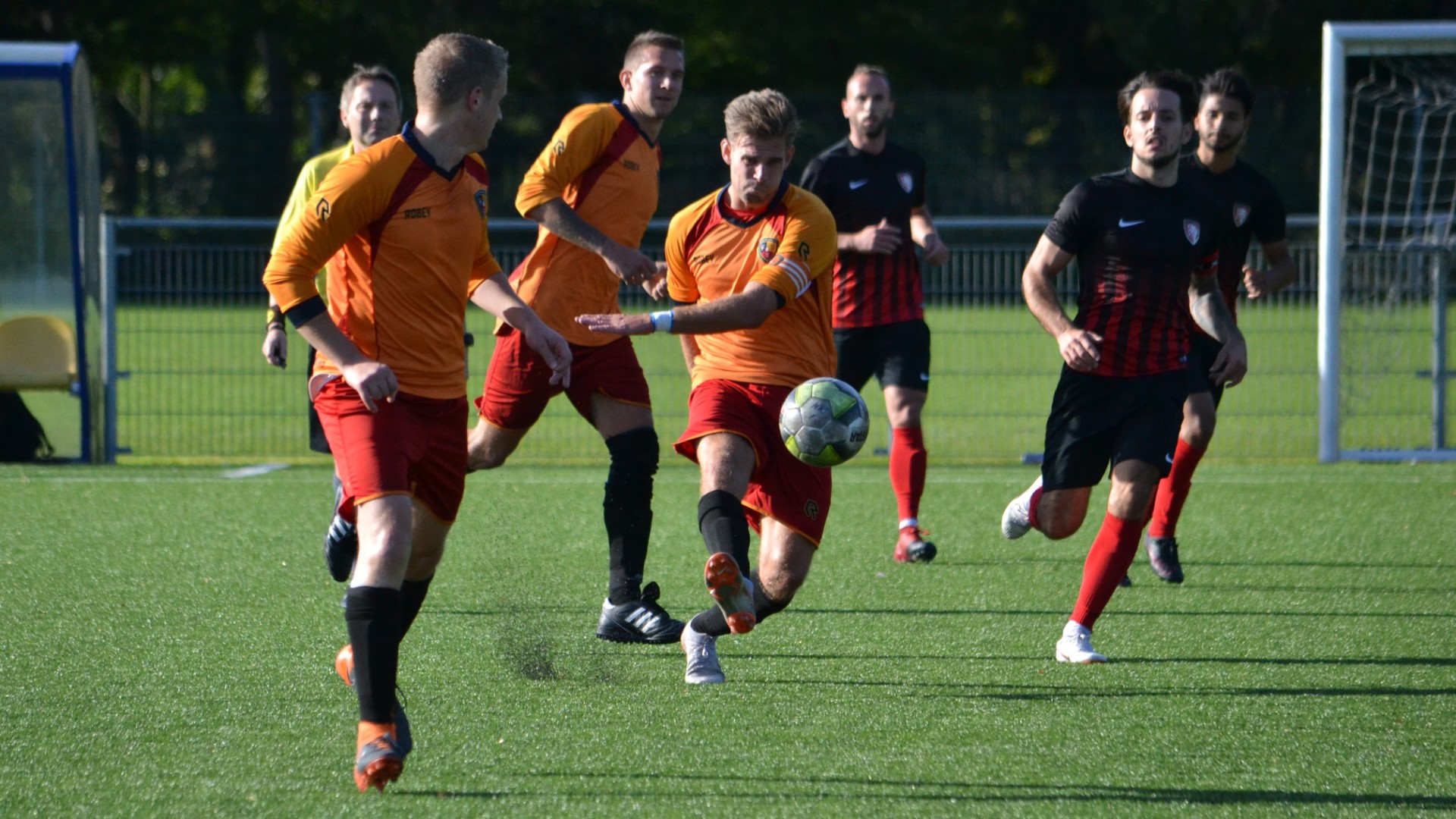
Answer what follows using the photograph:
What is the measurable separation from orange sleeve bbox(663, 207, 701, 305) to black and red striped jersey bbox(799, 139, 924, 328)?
2385 mm

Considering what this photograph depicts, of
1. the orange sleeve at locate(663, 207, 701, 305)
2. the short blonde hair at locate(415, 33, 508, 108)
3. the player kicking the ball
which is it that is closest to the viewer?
the short blonde hair at locate(415, 33, 508, 108)

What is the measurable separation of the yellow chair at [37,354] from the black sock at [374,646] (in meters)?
7.11

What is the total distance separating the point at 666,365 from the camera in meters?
12.4

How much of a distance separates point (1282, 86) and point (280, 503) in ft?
84.9

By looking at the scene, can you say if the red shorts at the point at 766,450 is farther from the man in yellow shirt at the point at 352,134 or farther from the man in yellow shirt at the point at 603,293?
the man in yellow shirt at the point at 352,134

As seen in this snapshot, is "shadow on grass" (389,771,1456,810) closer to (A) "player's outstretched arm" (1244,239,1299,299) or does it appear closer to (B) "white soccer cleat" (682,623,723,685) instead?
(B) "white soccer cleat" (682,623,723,685)

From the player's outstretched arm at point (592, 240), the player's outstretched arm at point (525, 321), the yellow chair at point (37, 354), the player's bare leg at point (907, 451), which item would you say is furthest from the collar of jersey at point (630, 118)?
the yellow chair at point (37, 354)

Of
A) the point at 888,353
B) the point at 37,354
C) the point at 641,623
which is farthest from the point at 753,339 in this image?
the point at 37,354

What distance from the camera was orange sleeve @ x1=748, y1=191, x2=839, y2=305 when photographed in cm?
483

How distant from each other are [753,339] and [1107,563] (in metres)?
1.38

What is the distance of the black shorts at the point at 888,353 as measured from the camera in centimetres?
755

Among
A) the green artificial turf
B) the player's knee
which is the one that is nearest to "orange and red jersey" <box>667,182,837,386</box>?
the player's knee

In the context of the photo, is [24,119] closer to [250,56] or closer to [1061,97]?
[1061,97]

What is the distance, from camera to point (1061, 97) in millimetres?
15352
